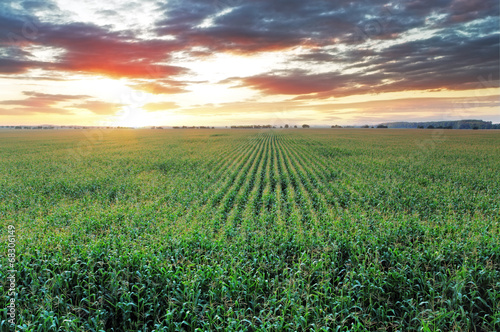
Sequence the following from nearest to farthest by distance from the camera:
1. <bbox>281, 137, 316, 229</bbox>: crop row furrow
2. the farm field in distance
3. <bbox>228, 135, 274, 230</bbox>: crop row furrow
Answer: the farm field in distance → <bbox>281, 137, 316, 229</bbox>: crop row furrow → <bbox>228, 135, 274, 230</bbox>: crop row furrow

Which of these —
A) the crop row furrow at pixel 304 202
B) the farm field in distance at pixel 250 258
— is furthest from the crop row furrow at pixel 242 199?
the crop row furrow at pixel 304 202

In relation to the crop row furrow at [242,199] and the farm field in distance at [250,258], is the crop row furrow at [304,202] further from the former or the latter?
the crop row furrow at [242,199]

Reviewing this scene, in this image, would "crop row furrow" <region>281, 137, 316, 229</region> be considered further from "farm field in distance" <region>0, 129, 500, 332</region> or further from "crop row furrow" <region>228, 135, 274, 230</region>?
"crop row furrow" <region>228, 135, 274, 230</region>

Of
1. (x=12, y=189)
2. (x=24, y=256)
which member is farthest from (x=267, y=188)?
(x=12, y=189)

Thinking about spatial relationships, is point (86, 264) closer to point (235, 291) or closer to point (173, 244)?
point (173, 244)

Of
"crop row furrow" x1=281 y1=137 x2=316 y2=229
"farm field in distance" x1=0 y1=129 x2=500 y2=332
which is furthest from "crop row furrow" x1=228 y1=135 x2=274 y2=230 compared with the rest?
"crop row furrow" x1=281 y1=137 x2=316 y2=229

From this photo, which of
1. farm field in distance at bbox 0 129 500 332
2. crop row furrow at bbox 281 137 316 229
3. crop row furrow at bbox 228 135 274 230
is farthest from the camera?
crop row furrow at bbox 228 135 274 230

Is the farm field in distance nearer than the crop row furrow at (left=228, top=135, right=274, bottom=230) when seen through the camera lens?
Yes

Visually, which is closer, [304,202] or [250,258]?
[250,258]

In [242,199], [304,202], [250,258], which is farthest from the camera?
[242,199]

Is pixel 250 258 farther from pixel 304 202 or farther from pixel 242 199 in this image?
pixel 242 199

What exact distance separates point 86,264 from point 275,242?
19.7 feet

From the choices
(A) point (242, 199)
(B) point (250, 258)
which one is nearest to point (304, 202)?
(A) point (242, 199)

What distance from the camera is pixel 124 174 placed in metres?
26.1
